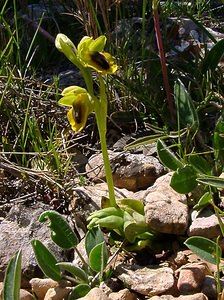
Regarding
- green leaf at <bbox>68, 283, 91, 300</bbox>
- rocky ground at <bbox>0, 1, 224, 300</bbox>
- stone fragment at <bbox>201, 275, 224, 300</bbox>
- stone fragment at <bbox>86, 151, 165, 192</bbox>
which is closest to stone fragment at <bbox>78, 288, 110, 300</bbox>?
rocky ground at <bbox>0, 1, 224, 300</bbox>

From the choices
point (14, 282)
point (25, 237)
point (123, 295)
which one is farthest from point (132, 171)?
point (14, 282)

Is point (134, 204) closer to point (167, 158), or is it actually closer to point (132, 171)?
point (167, 158)

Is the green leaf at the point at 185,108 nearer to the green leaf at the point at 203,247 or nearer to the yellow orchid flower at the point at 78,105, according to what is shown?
the yellow orchid flower at the point at 78,105

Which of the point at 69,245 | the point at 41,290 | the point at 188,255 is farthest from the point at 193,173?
the point at 41,290

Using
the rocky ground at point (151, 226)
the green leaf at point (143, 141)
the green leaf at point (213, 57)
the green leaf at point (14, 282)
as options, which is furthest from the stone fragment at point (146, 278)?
the green leaf at point (213, 57)

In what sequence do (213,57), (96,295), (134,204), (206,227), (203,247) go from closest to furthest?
1. (96,295)
2. (203,247)
3. (206,227)
4. (134,204)
5. (213,57)
